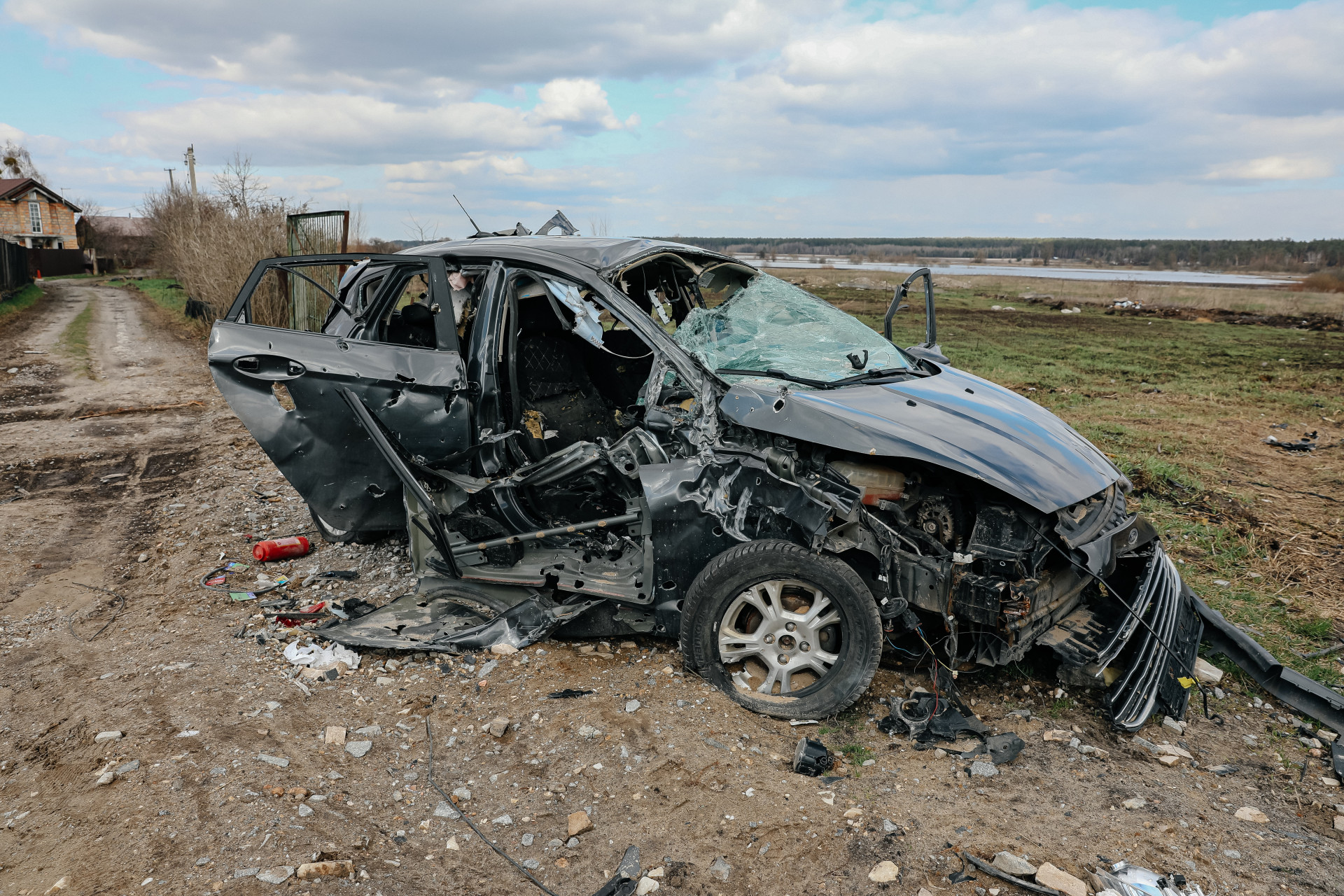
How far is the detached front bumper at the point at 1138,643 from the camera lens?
10.8 feet

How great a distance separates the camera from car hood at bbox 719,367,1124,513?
3191 mm

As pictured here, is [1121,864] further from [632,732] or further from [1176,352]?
[1176,352]

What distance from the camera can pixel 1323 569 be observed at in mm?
4941

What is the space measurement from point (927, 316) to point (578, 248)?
201 cm

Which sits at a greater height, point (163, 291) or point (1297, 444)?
point (163, 291)

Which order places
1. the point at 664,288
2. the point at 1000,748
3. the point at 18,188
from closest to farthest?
1. the point at 1000,748
2. the point at 664,288
3. the point at 18,188

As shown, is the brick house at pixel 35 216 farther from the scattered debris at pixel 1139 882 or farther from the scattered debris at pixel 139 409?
the scattered debris at pixel 1139 882

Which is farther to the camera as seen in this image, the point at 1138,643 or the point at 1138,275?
the point at 1138,275

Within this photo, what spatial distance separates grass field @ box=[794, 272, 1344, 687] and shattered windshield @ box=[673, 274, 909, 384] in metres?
2.49

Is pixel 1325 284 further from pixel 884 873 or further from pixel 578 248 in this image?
pixel 884 873

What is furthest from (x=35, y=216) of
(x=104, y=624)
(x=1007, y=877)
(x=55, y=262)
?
(x=1007, y=877)

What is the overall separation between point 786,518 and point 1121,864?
64.1 inches

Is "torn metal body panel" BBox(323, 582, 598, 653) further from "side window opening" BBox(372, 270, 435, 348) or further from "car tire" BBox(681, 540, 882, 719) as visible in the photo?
"side window opening" BBox(372, 270, 435, 348)

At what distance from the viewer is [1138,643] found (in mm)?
3553
